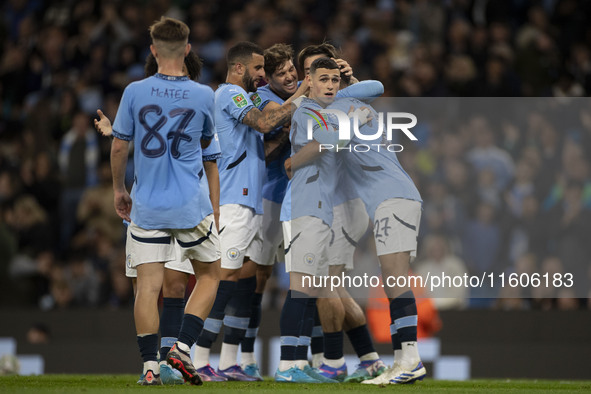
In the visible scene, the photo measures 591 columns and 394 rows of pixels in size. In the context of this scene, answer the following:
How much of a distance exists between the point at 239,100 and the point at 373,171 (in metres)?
1.19

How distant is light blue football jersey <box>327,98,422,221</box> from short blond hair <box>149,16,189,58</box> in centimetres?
152

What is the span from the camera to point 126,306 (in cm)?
1089

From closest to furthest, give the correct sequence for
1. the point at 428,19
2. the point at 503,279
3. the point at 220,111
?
the point at 220,111
the point at 503,279
the point at 428,19

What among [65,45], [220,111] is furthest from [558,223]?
[65,45]

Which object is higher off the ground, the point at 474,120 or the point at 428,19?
the point at 428,19

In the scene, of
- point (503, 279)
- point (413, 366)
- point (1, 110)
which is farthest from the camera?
point (1, 110)

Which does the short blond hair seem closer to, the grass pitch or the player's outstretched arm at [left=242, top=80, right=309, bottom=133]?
the player's outstretched arm at [left=242, top=80, right=309, bottom=133]

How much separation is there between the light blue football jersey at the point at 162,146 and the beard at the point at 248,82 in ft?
5.28

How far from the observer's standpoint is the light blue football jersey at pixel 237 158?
24.9 ft

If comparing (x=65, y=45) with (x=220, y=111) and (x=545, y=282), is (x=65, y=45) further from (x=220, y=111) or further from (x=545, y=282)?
(x=545, y=282)

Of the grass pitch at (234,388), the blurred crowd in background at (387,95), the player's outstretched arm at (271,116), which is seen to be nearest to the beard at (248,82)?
the player's outstretched arm at (271,116)

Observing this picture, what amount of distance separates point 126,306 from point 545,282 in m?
4.71

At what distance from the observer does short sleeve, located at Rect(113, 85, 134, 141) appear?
621 centimetres

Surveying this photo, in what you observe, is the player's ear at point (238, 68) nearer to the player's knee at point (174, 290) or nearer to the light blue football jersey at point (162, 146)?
the light blue football jersey at point (162, 146)
